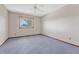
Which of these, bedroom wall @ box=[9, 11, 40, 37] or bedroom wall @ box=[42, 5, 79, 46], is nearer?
bedroom wall @ box=[42, 5, 79, 46]

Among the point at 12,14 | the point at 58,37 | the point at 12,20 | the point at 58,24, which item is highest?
the point at 12,14

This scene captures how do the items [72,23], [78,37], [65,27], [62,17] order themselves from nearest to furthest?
[78,37] < [72,23] < [65,27] < [62,17]

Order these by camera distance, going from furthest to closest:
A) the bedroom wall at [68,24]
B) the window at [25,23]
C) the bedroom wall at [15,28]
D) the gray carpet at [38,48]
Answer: the window at [25,23] → the bedroom wall at [15,28] → the bedroom wall at [68,24] → the gray carpet at [38,48]

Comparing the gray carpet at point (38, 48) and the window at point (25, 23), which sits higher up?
the window at point (25, 23)

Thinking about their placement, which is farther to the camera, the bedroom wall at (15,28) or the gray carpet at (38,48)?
the bedroom wall at (15,28)

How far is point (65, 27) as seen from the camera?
4.05 meters

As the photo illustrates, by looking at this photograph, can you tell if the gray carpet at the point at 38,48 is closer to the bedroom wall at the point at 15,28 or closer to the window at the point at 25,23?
the bedroom wall at the point at 15,28

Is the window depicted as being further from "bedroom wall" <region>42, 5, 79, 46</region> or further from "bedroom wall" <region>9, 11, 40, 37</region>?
"bedroom wall" <region>42, 5, 79, 46</region>

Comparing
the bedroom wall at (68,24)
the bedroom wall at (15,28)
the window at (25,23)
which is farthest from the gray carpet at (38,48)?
the window at (25,23)

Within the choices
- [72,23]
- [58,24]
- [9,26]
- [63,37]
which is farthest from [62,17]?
[9,26]

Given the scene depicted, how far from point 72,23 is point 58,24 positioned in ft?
4.10

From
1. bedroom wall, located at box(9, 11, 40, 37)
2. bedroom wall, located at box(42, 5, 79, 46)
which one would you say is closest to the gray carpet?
bedroom wall, located at box(42, 5, 79, 46)

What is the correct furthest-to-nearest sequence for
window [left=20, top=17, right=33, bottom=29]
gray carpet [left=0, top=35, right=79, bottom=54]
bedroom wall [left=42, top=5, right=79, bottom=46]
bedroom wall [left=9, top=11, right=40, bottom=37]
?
window [left=20, top=17, right=33, bottom=29]
bedroom wall [left=9, top=11, right=40, bottom=37]
bedroom wall [left=42, top=5, right=79, bottom=46]
gray carpet [left=0, top=35, right=79, bottom=54]
